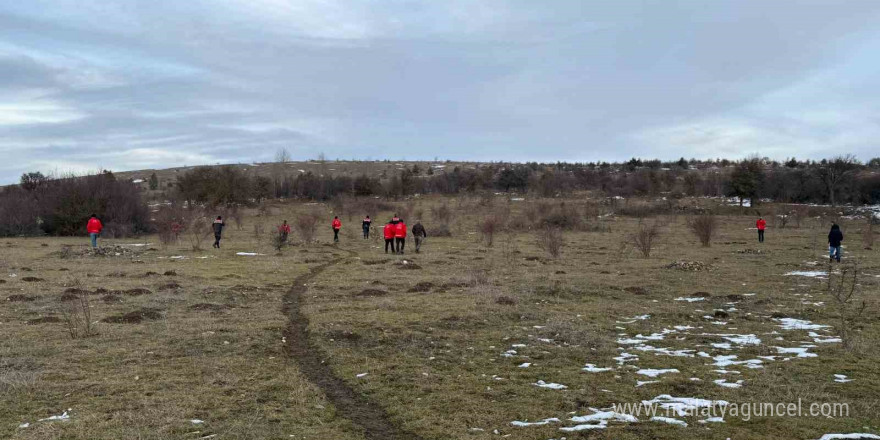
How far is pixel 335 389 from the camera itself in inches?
290

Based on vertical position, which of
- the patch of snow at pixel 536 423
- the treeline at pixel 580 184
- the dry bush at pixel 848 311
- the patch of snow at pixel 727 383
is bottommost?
the patch of snow at pixel 536 423

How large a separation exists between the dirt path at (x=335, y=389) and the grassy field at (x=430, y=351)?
7cm

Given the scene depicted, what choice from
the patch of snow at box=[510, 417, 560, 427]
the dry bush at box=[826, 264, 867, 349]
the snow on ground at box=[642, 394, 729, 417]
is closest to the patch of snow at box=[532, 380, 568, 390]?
the snow on ground at box=[642, 394, 729, 417]

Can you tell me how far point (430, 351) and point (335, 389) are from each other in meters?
2.19

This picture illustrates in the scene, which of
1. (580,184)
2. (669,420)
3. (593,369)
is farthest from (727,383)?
(580,184)

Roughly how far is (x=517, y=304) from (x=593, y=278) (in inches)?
209

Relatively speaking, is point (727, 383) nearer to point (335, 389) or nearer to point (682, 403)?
point (682, 403)

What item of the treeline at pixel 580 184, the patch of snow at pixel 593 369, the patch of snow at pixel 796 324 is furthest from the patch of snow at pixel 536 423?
the treeline at pixel 580 184

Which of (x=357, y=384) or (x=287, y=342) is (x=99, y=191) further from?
(x=357, y=384)

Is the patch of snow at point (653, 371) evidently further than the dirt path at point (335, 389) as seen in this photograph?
Yes

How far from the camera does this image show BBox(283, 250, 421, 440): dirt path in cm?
Result: 600

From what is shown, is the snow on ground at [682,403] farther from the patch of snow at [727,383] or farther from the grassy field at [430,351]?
the patch of snow at [727,383]

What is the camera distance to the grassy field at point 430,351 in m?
6.15

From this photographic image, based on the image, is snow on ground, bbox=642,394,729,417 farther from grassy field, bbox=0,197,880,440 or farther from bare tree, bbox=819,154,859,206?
bare tree, bbox=819,154,859,206
